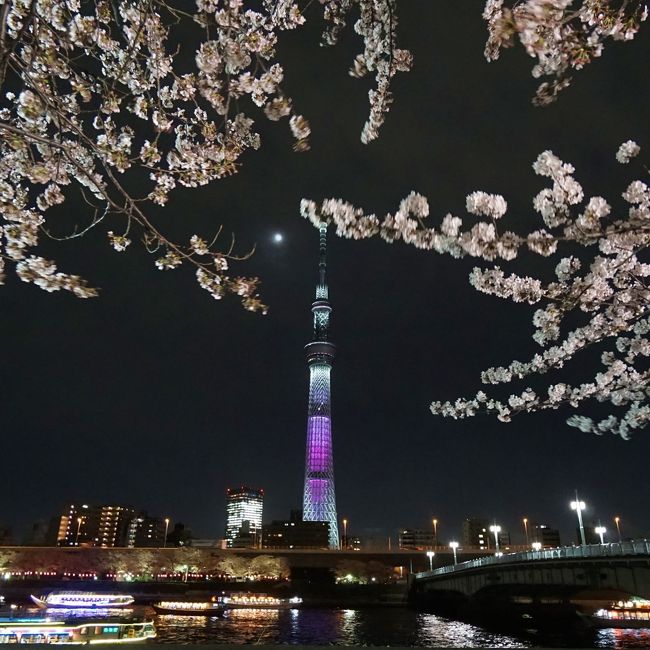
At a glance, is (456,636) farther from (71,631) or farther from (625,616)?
(71,631)

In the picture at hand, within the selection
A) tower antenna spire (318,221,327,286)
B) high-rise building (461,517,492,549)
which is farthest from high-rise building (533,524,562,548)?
tower antenna spire (318,221,327,286)

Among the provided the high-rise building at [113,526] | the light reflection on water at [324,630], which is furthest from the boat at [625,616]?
the high-rise building at [113,526]

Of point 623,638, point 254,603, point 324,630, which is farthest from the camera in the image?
point 254,603

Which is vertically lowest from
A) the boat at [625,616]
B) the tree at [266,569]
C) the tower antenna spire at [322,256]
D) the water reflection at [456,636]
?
the water reflection at [456,636]

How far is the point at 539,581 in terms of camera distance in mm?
34875

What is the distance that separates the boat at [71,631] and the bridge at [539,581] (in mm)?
23087

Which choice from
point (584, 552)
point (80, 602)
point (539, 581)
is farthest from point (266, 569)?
point (584, 552)

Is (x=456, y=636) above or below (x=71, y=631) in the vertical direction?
below

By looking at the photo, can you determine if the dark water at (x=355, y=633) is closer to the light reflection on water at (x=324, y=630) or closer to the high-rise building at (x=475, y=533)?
the light reflection on water at (x=324, y=630)

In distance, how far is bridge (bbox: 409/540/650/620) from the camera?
25.7 meters

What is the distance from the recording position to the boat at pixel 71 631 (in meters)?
26.2

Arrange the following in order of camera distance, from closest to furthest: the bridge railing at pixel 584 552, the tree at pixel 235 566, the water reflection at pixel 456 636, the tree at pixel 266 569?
the bridge railing at pixel 584 552 → the water reflection at pixel 456 636 → the tree at pixel 266 569 → the tree at pixel 235 566

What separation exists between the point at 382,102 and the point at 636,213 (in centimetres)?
548

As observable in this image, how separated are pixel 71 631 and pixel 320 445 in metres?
91.9
